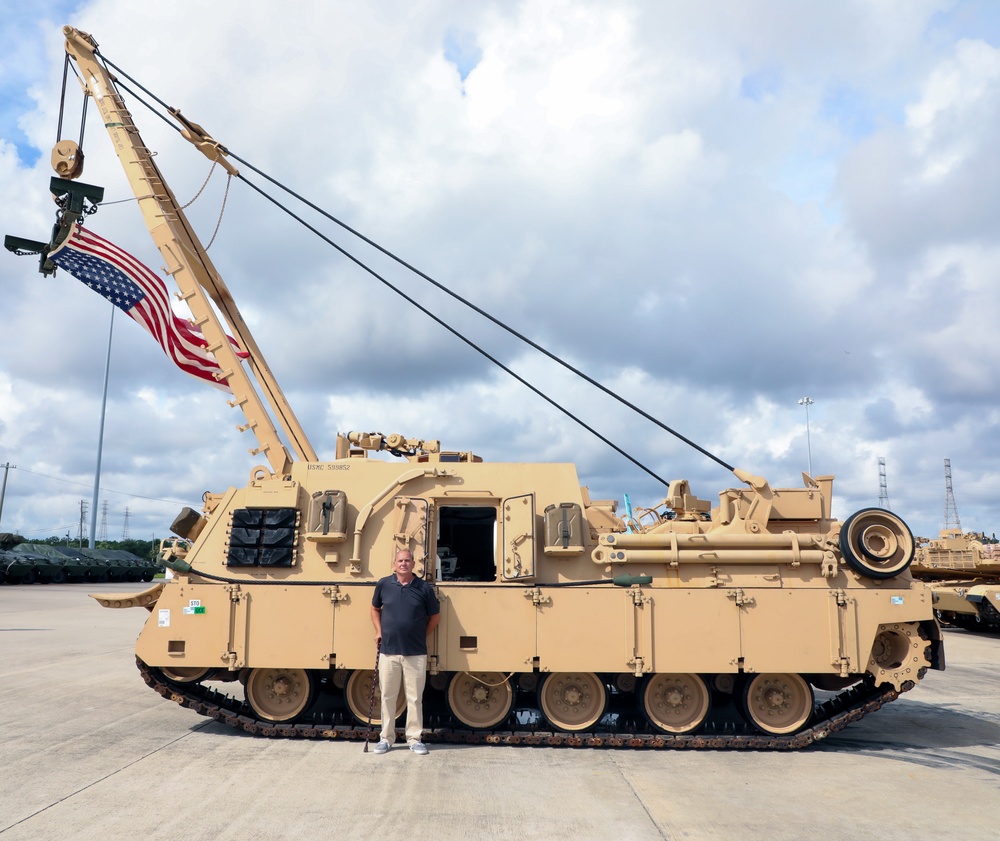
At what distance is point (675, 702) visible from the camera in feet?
30.2

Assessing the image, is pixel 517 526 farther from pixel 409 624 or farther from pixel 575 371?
pixel 575 371

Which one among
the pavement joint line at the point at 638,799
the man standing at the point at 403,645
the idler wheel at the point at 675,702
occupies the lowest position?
the pavement joint line at the point at 638,799

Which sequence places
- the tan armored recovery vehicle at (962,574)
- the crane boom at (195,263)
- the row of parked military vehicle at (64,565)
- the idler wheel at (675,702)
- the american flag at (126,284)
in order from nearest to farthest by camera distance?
1. the idler wheel at (675,702)
2. the crane boom at (195,263)
3. the american flag at (126,284)
4. the tan armored recovery vehicle at (962,574)
5. the row of parked military vehicle at (64,565)

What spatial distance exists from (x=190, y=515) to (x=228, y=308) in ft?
11.4

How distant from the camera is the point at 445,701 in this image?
9.77 m

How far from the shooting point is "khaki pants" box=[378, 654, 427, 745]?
8.43 meters

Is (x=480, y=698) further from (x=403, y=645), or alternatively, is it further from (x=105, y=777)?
(x=105, y=777)

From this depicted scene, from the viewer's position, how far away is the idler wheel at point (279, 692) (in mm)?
9320

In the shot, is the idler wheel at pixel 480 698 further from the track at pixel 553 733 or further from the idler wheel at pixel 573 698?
the idler wheel at pixel 573 698

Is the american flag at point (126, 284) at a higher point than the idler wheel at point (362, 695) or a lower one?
higher

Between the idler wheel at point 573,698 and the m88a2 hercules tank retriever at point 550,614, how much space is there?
0.02 metres

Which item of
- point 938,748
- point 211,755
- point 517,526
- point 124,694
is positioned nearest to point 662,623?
point 517,526

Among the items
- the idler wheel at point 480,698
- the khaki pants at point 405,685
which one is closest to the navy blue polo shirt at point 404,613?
the khaki pants at point 405,685

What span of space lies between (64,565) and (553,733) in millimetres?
41955
